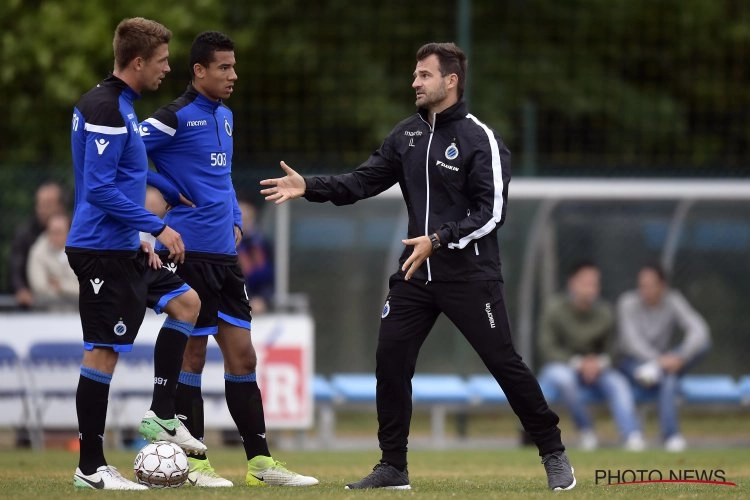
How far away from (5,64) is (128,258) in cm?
925

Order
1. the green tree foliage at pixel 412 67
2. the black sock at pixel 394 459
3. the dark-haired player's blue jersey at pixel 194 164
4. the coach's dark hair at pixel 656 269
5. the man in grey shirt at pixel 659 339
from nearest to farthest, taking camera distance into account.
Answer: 1. the black sock at pixel 394 459
2. the dark-haired player's blue jersey at pixel 194 164
3. the man in grey shirt at pixel 659 339
4. the coach's dark hair at pixel 656 269
5. the green tree foliage at pixel 412 67

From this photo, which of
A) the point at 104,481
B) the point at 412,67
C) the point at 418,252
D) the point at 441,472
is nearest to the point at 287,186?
the point at 418,252

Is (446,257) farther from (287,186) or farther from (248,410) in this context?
(248,410)

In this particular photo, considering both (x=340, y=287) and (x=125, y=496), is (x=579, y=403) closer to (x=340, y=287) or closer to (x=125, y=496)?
(x=340, y=287)

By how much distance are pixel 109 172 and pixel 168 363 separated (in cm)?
110

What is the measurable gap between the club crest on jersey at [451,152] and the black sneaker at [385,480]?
1.70 metres

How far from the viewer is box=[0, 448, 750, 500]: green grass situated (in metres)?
7.23

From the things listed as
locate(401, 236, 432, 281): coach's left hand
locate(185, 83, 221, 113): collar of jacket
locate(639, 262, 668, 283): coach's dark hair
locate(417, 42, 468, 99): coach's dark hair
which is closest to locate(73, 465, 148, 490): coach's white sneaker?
locate(401, 236, 432, 281): coach's left hand

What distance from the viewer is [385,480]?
7.67 meters

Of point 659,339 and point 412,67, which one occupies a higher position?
point 412,67

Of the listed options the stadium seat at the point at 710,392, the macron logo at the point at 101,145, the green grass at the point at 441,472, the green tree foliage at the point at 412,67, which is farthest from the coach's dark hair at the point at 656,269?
the macron logo at the point at 101,145

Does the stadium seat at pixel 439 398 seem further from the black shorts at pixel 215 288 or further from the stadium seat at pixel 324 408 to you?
the black shorts at pixel 215 288

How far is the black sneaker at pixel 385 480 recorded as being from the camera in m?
7.62

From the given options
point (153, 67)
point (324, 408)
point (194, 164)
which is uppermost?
point (153, 67)
